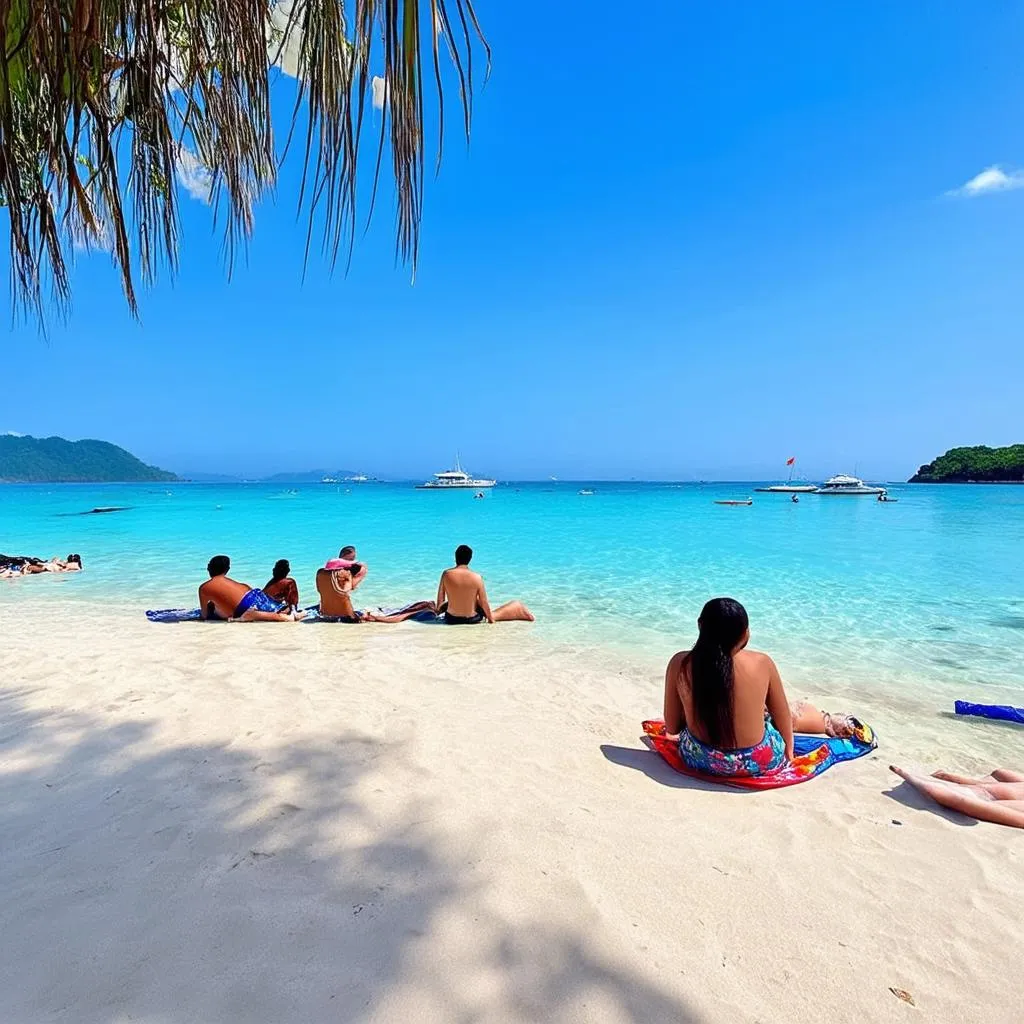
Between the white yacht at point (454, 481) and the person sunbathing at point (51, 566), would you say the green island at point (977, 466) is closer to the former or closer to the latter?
the white yacht at point (454, 481)

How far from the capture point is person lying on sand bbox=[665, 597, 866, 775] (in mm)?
3305

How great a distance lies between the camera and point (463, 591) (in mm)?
7949

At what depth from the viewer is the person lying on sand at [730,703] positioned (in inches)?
130

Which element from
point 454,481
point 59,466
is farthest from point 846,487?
point 59,466

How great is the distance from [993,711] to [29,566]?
1645cm

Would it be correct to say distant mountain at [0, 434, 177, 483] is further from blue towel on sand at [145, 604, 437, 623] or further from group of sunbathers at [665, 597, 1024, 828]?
group of sunbathers at [665, 597, 1024, 828]

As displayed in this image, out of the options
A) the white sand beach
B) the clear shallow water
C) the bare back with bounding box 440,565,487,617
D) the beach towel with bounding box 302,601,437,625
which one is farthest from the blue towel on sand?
the white sand beach

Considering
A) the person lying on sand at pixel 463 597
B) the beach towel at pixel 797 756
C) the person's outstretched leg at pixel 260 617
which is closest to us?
the beach towel at pixel 797 756

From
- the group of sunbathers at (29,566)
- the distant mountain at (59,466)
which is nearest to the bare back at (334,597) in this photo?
the group of sunbathers at (29,566)

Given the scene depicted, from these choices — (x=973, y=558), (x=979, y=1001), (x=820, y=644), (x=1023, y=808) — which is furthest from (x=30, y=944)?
(x=973, y=558)

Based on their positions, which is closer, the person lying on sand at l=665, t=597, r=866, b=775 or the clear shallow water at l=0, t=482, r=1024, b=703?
the person lying on sand at l=665, t=597, r=866, b=775

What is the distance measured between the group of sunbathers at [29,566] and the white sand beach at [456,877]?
34.7ft

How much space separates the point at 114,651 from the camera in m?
5.93

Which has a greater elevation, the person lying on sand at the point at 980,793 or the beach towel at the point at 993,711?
the person lying on sand at the point at 980,793
